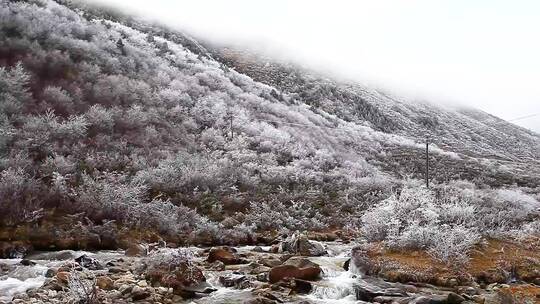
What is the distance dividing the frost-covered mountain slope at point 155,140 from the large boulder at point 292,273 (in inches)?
320

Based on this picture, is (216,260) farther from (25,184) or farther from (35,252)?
(25,184)

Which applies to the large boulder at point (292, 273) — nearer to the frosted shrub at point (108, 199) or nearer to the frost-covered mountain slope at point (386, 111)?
the frosted shrub at point (108, 199)

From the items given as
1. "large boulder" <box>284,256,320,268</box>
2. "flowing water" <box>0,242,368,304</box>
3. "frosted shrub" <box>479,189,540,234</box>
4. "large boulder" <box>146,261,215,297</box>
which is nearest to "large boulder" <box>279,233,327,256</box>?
"flowing water" <box>0,242,368,304</box>

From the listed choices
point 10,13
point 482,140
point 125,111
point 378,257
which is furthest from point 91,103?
point 482,140

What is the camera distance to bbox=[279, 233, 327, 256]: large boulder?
1820 cm

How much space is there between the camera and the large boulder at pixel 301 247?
18.2 metres

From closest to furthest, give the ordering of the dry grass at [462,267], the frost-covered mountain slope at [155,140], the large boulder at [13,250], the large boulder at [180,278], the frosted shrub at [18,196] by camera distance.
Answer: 1. the large boulder at [180,278]
2. the dry grass at [462,267]
3. the large boulder at [13,250]
4. the frosted shrub at [18,196]
5. the frost-covered mountain slope at [155,140]

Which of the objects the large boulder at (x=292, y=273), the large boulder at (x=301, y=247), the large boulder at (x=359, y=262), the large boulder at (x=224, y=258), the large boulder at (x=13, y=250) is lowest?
the large boulder at (x=13, y=250)

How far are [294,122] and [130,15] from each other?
4153 centimetres

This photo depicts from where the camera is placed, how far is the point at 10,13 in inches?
1202

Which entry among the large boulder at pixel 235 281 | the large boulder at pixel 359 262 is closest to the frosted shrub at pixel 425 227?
the large boulder at pixel 359 262

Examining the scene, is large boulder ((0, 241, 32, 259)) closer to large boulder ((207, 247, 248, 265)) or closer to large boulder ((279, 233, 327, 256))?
large boulder ((207, 247, 248, 265))

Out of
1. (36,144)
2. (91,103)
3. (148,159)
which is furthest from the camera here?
(91,103)

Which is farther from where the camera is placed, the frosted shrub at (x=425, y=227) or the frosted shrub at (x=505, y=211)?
the frosted shrub at (x=505, y=211)
